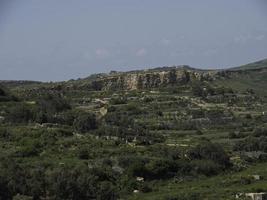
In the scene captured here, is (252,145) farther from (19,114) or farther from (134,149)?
(19,114)

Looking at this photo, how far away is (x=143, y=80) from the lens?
11931 cm

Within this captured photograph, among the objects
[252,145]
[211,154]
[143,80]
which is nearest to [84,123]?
[252,145]

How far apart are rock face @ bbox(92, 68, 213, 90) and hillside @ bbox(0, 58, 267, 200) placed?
54.7 ft

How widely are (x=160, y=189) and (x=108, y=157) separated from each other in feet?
21.7

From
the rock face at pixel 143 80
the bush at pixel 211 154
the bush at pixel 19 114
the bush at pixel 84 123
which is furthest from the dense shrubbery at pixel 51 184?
the rock face at pixel 143 80

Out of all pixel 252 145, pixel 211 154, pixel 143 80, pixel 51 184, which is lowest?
pixel 252 145

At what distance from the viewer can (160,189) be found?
4312cm

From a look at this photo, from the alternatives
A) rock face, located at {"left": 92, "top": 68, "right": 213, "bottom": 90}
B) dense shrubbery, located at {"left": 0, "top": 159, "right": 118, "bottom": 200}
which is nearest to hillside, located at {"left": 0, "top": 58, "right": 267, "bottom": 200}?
dense shrubbery, located at {"left": 0, "top": 159, "right": 118, "bottom": 200}

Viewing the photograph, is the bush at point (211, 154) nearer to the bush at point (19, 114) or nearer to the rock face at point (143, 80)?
the bush at point (19, 114)

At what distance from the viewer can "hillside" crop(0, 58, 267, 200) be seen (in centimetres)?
3869

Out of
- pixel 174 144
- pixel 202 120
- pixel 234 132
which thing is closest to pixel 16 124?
pixel 174 144

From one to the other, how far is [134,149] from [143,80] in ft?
219

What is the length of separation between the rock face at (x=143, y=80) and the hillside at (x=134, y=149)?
54.7ft

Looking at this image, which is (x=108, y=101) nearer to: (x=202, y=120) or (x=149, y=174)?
(x=202, y=120)
